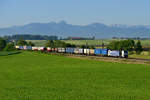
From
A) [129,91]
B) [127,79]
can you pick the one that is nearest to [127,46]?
[127,79]

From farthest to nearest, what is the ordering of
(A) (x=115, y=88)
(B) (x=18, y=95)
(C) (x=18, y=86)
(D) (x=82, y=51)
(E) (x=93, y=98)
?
(D) (x=82, y=51)
(C) (x=18, y=86)
(A) (x=115, y=88)
(B) (x=18, y=95)
(E) (x=93, y=98)

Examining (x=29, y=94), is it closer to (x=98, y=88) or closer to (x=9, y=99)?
(x=9, y=99)

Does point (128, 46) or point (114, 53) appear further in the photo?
point (128, 46)

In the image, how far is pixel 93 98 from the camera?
2881 centimetres

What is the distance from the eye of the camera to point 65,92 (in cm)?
3216

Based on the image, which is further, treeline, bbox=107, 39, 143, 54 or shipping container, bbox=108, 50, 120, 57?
treeline, bbox=107, 39, 143, 54

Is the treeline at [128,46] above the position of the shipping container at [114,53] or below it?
above

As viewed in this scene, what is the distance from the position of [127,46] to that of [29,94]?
11513cm

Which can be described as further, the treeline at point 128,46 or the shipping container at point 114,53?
the treeline at point 128,46

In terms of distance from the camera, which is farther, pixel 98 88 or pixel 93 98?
pixel 98 88

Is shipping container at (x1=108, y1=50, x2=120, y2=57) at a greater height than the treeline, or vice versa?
the treeline

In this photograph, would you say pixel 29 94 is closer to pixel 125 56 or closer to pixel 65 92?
pixel 65 92

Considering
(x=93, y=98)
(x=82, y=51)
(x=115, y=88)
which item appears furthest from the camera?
(x=82, y=51)

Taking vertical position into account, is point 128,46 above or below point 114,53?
above
